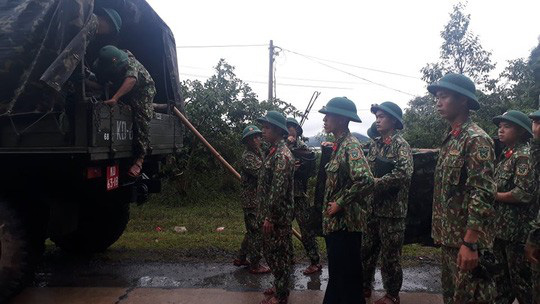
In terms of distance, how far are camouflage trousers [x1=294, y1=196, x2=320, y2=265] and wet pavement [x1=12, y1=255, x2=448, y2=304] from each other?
0.21m

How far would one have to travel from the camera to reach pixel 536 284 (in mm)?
→ 2943

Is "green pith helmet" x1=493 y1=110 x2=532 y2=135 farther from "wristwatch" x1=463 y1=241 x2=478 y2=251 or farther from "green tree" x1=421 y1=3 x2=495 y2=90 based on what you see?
"green tree" x1=421 y1=3 x2=495 y2=90

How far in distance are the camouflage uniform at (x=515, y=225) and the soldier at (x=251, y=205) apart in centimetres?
240

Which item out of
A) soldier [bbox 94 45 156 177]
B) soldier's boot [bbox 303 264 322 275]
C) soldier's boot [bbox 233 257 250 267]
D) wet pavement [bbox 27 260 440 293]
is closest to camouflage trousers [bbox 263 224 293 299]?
wet pavement [bbox 27 260 440 293]

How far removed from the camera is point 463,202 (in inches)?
110

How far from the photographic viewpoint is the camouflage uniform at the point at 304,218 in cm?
514

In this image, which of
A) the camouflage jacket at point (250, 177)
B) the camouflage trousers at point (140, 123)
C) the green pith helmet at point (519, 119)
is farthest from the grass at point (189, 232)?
the green pith helmet at point (519, 119)

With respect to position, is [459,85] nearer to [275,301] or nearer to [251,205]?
[275,301]

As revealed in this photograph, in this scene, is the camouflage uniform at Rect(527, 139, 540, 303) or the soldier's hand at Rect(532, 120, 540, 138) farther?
the soldier's hand at Rect(532, 120, 540, 138)

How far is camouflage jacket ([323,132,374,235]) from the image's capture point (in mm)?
3340

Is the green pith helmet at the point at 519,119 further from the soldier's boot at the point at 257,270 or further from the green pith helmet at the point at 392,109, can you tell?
the soldier's boot at the point at 257,270

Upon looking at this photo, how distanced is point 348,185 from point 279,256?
96 centimetres

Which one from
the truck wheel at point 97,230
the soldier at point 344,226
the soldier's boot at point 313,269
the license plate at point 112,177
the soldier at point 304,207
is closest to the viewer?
the soldier at point 344,226

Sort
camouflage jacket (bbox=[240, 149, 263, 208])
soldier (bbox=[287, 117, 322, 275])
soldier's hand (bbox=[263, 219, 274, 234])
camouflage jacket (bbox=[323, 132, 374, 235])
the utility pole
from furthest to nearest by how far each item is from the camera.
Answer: the utility pole, camouflage jacket (bbox=[240, 149, 263, 208]), soldier (bbox=[287, 117, 322, 275]), soldier's hand (bbox=[263, 219, 274, 234]), camouflage jacket (bbox=[323, 132, 374, 235])
